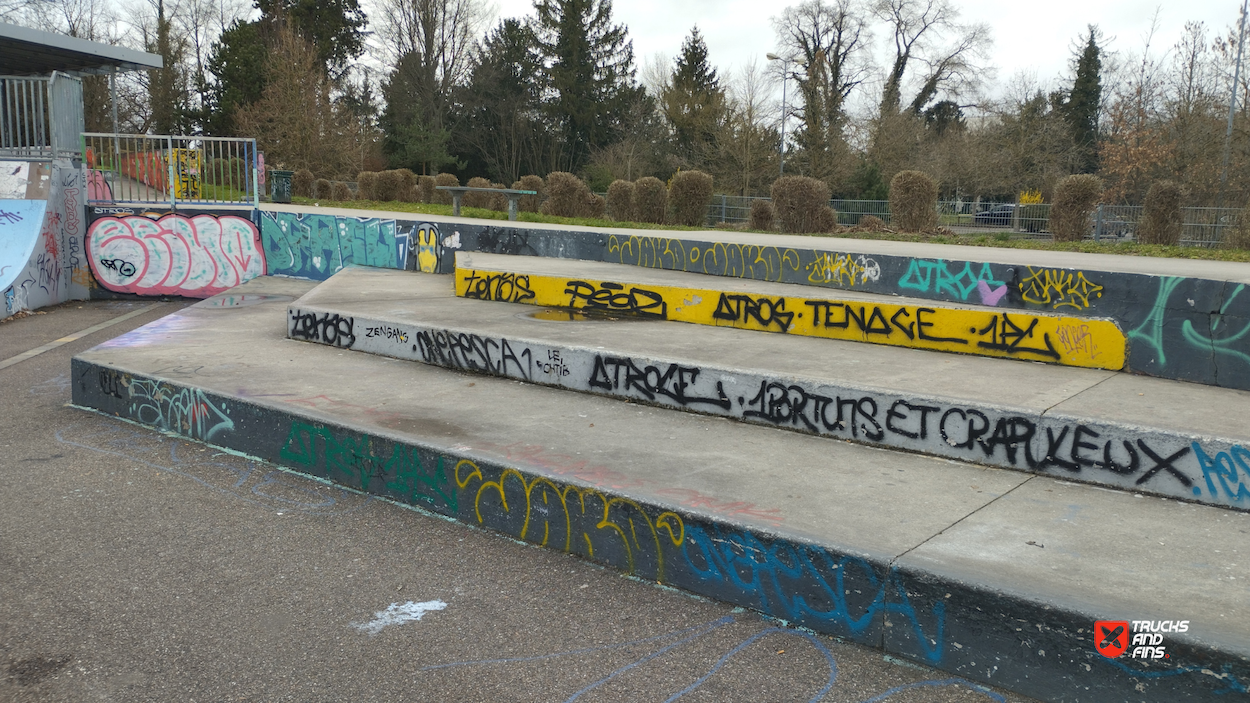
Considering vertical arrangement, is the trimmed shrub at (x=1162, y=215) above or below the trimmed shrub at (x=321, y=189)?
below

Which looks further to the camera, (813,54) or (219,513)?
(813,54)

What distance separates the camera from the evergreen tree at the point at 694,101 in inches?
1670

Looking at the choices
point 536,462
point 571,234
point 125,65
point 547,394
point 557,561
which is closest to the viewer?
point 557,561

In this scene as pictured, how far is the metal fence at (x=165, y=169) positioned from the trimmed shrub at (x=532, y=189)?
1059 cm

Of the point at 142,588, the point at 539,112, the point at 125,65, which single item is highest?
the point at 539,112

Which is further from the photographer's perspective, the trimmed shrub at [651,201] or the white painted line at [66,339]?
the trimmed shrub at [651,201]

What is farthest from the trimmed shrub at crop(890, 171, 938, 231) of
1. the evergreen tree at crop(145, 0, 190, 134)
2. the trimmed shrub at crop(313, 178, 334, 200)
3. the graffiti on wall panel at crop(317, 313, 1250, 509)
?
the evergreen tree at crop(145, 0, 190, 134)

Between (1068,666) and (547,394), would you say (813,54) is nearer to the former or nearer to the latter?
(547,394)

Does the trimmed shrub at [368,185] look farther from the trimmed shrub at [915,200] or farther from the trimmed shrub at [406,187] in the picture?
the trimmed shrub at [915,200]

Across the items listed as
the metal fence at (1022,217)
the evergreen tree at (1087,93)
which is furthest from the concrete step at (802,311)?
the evergreen tree at (1087,93)

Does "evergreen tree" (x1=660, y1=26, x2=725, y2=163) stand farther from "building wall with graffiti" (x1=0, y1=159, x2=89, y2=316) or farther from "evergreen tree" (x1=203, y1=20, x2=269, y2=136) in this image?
"building wall with graffiti" (x1=0, y1=159, x2=89, y2=316)

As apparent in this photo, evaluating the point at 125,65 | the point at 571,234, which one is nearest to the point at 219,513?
the point at 571,234

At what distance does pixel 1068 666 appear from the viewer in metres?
2.84

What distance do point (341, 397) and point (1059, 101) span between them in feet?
163
